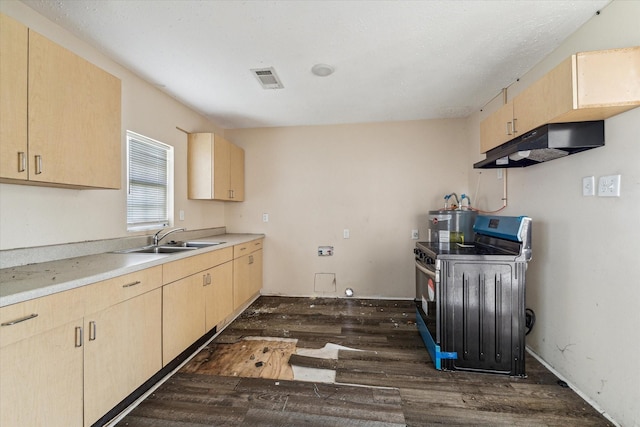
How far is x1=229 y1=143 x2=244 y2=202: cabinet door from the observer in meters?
3.40

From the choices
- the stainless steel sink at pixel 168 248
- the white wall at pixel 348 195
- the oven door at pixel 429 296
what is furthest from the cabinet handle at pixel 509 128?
the stainless steel sink at pixel 168 248

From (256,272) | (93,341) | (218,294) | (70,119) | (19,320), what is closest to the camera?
(19,320)

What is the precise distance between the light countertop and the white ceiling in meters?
1.59

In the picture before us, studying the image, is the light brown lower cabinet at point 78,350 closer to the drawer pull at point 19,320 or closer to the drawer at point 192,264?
the drawer pull at point 19,320

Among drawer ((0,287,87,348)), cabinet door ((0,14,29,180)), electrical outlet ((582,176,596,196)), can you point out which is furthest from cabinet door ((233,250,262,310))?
electrical outlet ((582,176,596,196))

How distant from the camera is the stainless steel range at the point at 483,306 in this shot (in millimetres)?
1834

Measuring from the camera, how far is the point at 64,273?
4.41ft

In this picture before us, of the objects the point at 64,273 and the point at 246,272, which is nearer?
the point at 64,273

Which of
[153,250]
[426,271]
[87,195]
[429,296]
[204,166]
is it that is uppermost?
[204,166]

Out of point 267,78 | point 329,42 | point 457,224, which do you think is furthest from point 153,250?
point 457,224

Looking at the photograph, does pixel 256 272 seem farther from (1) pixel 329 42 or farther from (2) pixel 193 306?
(1) pixel 329 42

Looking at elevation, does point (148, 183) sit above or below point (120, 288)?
above

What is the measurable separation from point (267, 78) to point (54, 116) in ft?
5.09

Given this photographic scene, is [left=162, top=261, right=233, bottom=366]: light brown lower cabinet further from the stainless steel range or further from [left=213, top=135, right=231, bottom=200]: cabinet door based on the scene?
the stainless steel range
